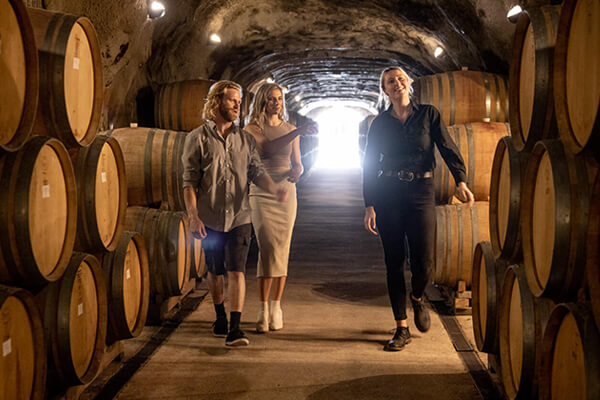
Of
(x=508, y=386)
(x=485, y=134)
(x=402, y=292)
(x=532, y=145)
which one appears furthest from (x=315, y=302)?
(x=532, y=145)

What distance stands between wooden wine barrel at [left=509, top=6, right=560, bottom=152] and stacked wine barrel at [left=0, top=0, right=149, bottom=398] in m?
1.94

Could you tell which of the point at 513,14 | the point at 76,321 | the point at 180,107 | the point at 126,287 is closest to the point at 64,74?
the point at 76,321

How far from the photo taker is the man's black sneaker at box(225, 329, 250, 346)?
420 centimetres

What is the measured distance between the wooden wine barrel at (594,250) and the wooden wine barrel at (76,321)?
215 cm

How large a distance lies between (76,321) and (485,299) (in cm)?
202

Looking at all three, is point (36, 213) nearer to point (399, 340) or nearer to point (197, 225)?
point (197, 225)

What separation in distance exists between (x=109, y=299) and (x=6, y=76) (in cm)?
165

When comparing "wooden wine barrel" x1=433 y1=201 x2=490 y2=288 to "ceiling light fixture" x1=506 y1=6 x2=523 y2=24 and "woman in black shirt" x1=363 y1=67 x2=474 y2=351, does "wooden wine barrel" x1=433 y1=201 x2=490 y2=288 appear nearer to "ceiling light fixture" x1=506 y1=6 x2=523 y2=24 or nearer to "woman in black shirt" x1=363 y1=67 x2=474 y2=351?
"woman in black shirt" x1=363 y1=67 x2=474 y2=351

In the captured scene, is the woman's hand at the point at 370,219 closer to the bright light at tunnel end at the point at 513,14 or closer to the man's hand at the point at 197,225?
the man's hand at the point at 197,225

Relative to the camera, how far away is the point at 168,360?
3.98 meters

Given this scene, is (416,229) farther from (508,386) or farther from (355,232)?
(355,232)

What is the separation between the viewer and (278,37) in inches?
384

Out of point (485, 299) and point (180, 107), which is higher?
point (180, 107)

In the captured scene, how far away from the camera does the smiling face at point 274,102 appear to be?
4512 millimetres
